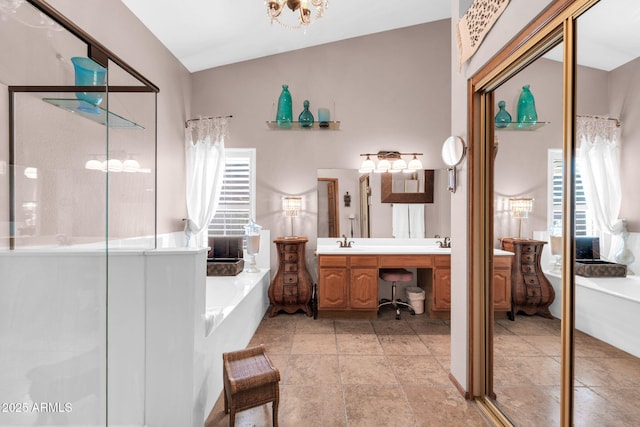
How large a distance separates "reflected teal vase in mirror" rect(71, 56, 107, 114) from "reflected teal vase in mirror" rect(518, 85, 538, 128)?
197 cm

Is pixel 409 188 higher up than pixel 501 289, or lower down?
higher up

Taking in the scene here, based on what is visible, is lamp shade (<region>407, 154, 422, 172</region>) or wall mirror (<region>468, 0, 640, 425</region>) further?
lamp shade (<region>407, 154, 422, 172</region>)

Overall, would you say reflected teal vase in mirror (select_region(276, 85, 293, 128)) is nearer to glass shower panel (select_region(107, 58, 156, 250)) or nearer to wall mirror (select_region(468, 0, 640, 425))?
glass shower panel (select_region(107, 58, 156, 250))

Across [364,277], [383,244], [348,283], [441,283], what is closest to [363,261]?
[364,277]

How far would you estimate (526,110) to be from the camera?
1646mm

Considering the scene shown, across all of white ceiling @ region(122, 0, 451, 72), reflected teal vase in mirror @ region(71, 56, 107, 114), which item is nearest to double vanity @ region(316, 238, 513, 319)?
white ceiling @ region(122, 0, 451, 72)

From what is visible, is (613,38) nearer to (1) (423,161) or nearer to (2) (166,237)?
(1) (423,161)

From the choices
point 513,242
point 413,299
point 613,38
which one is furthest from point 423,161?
point 613,38

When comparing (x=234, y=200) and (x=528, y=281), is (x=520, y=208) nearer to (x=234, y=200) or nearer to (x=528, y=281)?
(x=528, y=281)

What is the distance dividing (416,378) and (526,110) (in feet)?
6.39

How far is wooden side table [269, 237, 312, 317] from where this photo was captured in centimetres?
384

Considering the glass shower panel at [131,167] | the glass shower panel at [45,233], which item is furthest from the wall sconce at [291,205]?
the glass shower panel at [45,233]

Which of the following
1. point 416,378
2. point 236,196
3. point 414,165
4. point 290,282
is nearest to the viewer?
point 416,378

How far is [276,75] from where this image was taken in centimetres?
430
